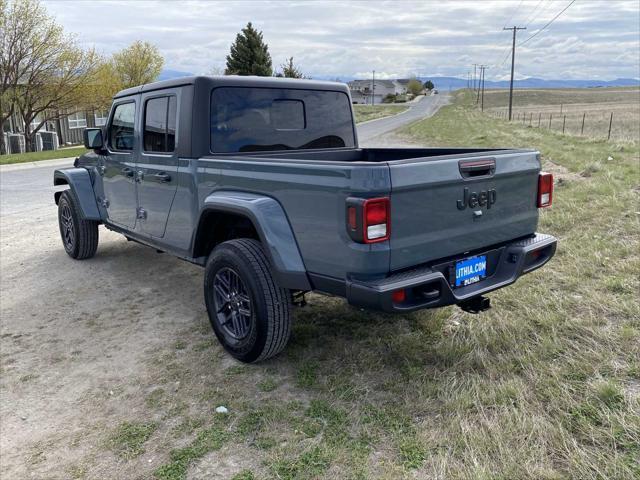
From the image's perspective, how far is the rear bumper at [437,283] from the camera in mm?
2930

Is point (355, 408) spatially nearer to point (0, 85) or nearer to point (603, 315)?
point (603, 315)

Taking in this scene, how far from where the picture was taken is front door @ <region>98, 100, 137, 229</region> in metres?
5.10

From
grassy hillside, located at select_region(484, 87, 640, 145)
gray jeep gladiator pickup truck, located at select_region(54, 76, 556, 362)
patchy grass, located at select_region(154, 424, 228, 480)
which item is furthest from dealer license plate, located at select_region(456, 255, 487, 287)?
grassy hillside, located at select_region(484, 87, 640, 145)

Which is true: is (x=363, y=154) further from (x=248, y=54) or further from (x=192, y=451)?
(x=248, y=54)

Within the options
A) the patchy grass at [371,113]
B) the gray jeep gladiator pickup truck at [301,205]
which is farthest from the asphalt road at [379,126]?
the gray jeep gladiator pickup truck at [301,205]

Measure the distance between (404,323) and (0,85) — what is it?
1245 inches

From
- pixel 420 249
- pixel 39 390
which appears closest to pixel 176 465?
pixel 39 390

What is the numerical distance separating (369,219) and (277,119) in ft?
6.29

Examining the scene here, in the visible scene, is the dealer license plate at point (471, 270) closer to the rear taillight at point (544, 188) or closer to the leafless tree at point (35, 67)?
the rear taillight at point (544, 188)

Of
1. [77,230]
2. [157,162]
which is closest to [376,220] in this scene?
[157,162]

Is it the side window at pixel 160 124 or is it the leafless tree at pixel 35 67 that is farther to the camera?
the leafless tree at pixel 35 67

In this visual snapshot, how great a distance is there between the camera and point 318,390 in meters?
3.39

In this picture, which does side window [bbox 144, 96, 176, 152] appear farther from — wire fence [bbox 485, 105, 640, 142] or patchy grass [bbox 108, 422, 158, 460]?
wire fence [bbox 485, 105, 640, 142]

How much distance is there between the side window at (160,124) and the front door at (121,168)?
33 cm
